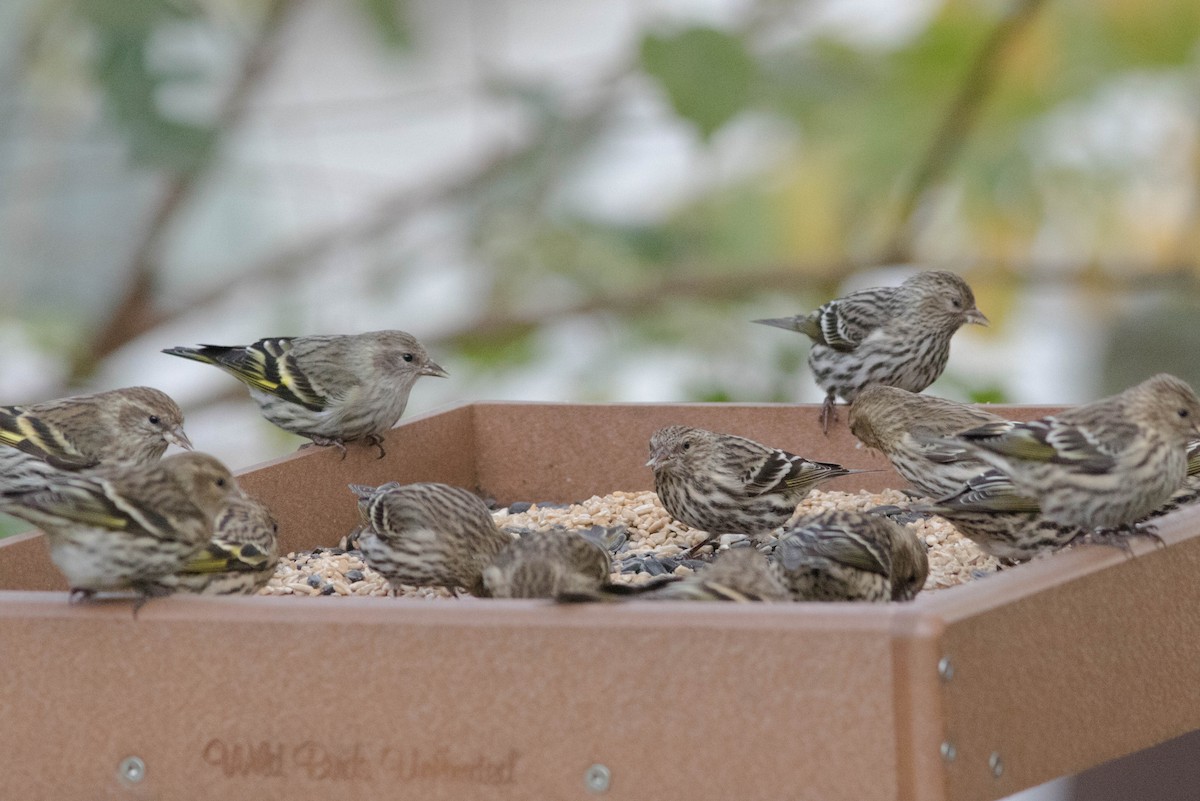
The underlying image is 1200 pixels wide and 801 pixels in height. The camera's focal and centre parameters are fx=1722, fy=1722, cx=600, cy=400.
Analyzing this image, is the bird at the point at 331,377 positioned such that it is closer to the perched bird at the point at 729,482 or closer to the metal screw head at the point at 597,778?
the perched bird at the point at 729,482

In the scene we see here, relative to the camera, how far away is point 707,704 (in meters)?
3.19

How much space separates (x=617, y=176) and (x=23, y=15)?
8.44ft

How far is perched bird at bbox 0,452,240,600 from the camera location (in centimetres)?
353

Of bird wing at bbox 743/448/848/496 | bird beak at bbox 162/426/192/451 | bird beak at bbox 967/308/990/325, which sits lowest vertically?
bird wing at bbox 743/448/848/496

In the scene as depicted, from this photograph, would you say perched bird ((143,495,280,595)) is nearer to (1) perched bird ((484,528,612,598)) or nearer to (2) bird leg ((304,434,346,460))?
(1) perched bird ((484,528,612,598))

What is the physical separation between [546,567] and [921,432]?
67.9 inches

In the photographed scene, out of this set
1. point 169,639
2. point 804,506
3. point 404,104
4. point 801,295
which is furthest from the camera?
point 801,295

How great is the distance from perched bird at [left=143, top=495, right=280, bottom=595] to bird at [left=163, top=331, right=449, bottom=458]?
4.34 ft

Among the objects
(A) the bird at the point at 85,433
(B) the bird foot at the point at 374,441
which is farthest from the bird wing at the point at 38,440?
(B) the bird foot at the point at 374,441

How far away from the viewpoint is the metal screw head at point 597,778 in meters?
3.25

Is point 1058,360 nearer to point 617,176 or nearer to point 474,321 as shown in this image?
point 617,176

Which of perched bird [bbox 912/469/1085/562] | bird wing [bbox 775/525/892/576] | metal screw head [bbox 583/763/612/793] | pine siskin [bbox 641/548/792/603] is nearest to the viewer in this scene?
metal screw head [bbox 583/763/612/793]

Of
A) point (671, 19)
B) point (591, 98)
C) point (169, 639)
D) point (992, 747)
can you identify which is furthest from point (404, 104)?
point (992, 747)

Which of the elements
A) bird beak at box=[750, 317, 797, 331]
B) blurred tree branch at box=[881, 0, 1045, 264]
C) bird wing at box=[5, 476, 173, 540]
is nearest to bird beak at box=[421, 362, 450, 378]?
bird beak at box=[750, 317, 797, 331]
